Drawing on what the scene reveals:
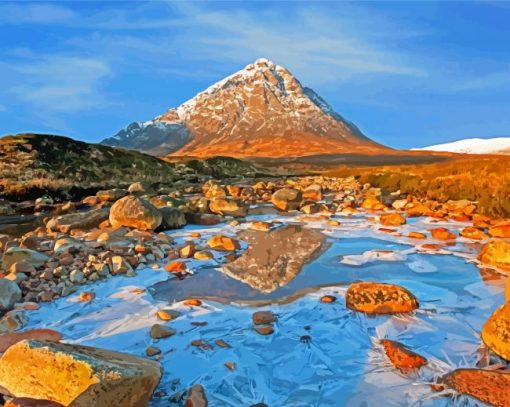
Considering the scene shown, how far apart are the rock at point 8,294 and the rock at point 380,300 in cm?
469

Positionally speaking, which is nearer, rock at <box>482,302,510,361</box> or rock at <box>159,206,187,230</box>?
rock at <box>482,302,510,361</box>

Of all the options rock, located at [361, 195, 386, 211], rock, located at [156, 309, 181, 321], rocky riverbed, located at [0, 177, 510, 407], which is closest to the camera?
rocky riverbed, located at [0, 177, 510, 407]

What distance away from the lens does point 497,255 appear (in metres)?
8.01

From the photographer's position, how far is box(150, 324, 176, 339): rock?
15.9 feet

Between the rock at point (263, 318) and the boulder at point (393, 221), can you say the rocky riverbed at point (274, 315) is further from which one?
the boulder at point (393, 221)

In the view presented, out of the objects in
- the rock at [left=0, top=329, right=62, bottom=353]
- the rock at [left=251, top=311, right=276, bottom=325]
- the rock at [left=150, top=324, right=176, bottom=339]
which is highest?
the rock at [left=251, top=311, right=276, bottom=325]

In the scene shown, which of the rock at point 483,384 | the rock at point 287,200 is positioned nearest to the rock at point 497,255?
the rock at point 483,384

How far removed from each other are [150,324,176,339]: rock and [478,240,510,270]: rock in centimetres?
630

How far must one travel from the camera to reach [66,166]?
126 ft

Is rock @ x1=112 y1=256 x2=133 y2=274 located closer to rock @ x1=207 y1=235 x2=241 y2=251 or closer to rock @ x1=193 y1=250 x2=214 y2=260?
rock @ x1=193 y1=250 x2=214 y2=260

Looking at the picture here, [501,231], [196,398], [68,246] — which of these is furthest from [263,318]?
[501,231]

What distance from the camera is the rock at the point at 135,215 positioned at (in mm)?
11781

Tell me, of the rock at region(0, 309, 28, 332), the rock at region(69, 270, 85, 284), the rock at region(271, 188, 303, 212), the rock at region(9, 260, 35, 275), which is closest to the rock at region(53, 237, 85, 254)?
the rock at region(9, 260, 35, 275)

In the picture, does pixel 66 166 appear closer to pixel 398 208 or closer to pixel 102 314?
pixel 398 208
